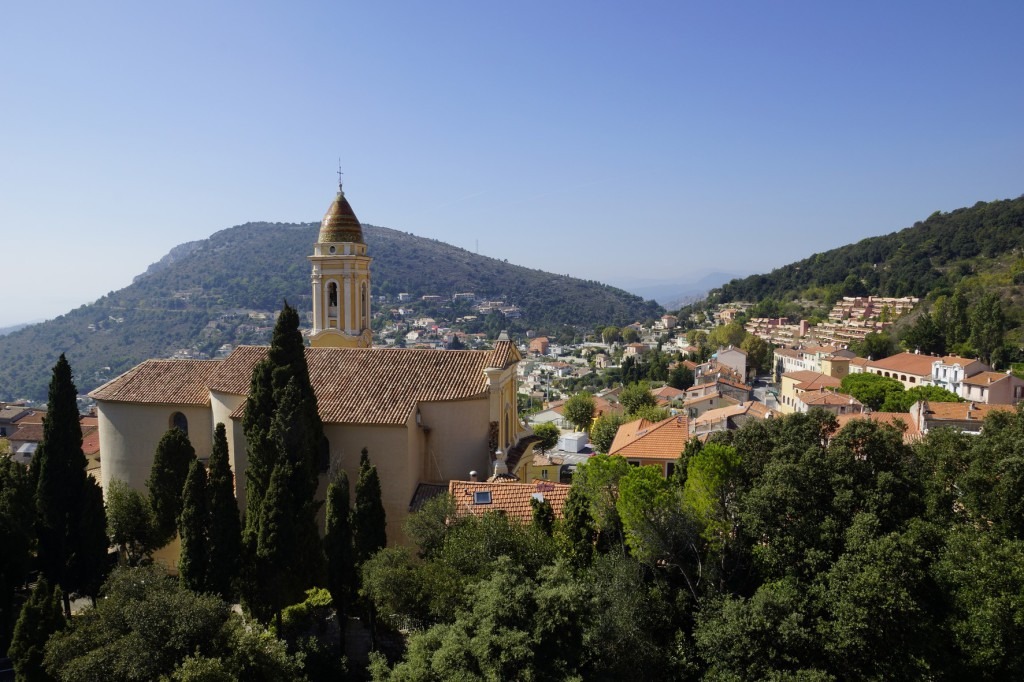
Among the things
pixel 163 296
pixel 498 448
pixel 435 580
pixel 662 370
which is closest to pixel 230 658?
pixel 435 580

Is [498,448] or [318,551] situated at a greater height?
[498,448]

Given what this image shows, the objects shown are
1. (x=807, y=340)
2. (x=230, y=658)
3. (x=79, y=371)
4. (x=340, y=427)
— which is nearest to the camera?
(x=230, y=658)

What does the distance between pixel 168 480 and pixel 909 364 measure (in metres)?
74.6

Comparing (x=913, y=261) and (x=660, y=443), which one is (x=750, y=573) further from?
(x=913, y=261)

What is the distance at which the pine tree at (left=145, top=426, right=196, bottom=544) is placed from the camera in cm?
2120

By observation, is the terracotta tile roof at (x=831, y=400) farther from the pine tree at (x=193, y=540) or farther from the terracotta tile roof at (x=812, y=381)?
the pine tree at (x=193, y=540)

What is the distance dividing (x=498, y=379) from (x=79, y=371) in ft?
446

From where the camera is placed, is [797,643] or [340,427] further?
[340,427]

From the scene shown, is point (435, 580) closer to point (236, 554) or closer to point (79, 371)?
point (236, 554)

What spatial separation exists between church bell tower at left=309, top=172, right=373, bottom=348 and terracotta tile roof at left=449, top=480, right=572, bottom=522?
14.6 m

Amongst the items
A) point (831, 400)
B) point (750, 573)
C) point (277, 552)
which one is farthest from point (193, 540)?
point (831, 400)

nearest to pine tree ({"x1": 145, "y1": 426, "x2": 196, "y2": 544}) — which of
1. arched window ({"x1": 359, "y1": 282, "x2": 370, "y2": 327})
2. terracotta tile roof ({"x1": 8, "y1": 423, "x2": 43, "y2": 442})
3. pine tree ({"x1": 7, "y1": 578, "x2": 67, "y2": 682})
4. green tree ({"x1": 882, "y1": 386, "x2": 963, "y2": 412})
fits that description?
pine tree ({"x1": 7, "y1": 578, "x2": 67, "y2": 682})

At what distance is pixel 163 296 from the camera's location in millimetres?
193625

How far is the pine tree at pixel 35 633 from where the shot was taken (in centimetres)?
1451
